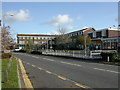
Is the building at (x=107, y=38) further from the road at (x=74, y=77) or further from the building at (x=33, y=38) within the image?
the building at (x=33, y=38)

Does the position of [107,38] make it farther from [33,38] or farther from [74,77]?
[33,38]

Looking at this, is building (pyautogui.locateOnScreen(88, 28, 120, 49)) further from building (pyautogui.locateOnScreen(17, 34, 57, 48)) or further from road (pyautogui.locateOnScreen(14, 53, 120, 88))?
building (pyautogui.locateOnScreen(17, 34, 57, 48))

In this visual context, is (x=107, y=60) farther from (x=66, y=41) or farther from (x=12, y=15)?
(x=66, y=41)

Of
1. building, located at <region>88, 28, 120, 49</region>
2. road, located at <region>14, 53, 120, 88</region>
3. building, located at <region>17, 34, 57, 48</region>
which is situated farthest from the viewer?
→ building, located at <region>17, 34, 57, 48</region>

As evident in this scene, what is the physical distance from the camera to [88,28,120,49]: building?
199 feet

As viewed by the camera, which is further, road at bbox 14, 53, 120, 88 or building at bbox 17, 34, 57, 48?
building at bbox 17, 34, 57, 48

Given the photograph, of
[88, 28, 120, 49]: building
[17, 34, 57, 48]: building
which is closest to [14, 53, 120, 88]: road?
[88, 28, 120, 49]: building

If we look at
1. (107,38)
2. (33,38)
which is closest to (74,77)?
(107,38)

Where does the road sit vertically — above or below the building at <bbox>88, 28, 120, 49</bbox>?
below

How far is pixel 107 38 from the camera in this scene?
64125 mm

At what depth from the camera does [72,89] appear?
7387mm

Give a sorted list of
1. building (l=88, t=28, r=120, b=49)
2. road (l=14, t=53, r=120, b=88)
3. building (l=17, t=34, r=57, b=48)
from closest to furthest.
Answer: road (l=14, t=53, r=120, b=88) < building (l=88, t=28, r=120, b=49) < building (l=17, t=34, r=57, b=48)

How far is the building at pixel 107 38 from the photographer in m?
60.6

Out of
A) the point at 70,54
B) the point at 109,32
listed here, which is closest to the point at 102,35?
the point at 109,32
